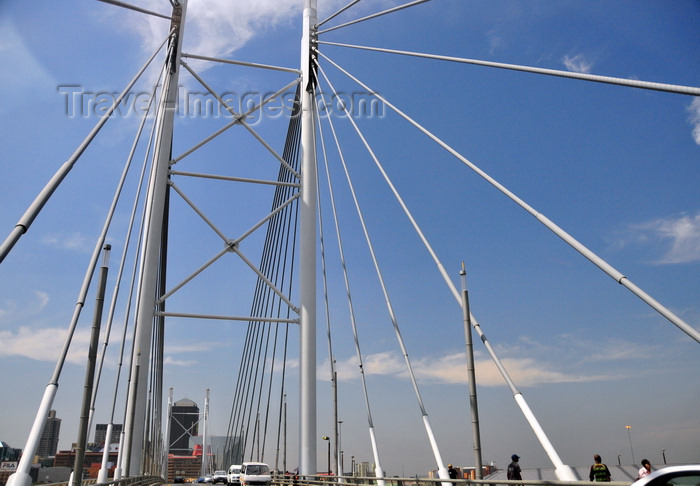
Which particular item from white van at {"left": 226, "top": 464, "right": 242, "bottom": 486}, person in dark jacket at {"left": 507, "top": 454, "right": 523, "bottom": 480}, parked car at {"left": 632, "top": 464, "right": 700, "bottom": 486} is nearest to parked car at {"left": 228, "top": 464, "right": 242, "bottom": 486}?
white van at {"left": 226, "top": 464, "right": 242, "bottom": 486}

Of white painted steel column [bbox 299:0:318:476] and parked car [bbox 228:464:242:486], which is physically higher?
white painted steel column [bbox 299:0:318:476]

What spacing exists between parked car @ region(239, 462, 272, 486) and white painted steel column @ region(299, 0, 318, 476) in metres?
11.7

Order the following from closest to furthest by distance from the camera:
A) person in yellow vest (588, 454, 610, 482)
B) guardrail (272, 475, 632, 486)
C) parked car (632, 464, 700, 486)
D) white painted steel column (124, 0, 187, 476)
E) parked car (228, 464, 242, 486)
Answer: parked car (632, 464, 700, 486) < guardrail (272, 475, 632, 486) < person in yellow vest (588, 454, 610, 482) < white painted steel column (124, 0, 187, 476) < parked car (228, 464, 242, 486)

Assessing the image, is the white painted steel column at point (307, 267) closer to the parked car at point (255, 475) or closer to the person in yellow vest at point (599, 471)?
the person in yellow vest at point (599, 471)

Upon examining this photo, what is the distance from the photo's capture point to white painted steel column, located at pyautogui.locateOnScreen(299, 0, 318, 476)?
18031 millimetres

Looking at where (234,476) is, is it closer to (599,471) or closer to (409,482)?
(409,482)

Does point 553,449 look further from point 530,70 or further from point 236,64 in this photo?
point 236,64

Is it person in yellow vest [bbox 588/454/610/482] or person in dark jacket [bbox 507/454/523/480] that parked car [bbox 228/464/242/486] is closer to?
person in dark jacket [bbox 507/454/523/480]

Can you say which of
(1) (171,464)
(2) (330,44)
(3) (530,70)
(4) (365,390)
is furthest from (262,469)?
(1) (171,464)

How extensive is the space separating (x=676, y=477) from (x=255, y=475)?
85.6ft

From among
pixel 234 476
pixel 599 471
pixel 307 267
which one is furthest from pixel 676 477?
pixel 234 476

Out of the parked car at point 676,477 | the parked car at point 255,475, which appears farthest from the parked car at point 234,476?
the parked car at point 676,477

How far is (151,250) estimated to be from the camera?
17.7 meters

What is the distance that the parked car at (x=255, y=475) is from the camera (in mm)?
29170
